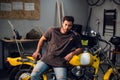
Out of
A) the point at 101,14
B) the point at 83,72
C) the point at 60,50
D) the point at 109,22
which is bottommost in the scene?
the point at 83,72

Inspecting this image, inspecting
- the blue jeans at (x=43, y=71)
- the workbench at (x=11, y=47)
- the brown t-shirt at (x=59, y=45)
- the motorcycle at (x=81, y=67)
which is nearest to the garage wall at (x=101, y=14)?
the workbench at (x=11, y=47)

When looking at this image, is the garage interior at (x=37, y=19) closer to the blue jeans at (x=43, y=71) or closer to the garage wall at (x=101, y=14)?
the garage wall at (x=101, y=14)

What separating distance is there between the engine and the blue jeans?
0.72 ft

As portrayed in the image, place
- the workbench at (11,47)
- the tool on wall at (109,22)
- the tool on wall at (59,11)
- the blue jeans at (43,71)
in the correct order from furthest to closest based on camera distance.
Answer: the tool on wall at (59,11), the tool on wall at (109,22), the workbench at (11,47), the blue jeans at (43,71)

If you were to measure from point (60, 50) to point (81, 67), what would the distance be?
46 cm

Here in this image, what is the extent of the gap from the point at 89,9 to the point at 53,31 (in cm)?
365

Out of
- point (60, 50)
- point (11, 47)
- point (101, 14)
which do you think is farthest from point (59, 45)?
point (101, 14)

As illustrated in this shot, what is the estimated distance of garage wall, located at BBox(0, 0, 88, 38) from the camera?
633cm

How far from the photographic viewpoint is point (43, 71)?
3812 mm

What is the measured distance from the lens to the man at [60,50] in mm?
3730

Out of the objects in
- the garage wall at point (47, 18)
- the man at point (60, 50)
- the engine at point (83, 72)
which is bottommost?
the engine at point (83, 72)

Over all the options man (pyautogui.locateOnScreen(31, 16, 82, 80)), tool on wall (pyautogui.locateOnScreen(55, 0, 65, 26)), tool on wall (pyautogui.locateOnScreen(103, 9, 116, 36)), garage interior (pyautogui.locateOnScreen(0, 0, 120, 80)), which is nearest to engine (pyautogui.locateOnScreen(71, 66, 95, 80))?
man (pyautogui.locateOnScreen(31, 16, 82, 80))

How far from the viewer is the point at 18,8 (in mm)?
6379

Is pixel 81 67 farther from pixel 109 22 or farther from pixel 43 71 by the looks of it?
pixel 109 22
